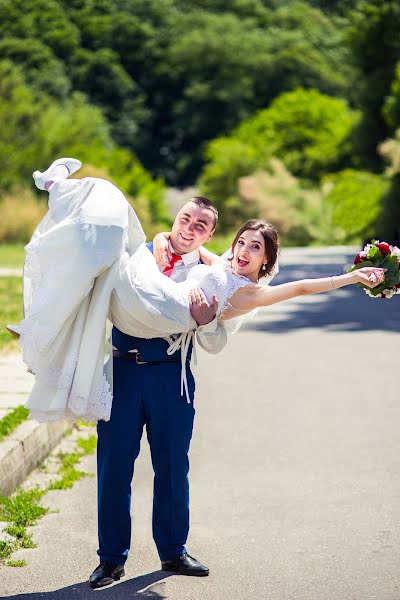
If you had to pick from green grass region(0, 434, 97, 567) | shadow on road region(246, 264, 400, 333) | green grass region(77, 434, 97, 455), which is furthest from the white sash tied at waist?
shadow on road region(246, 264, 400, 333)

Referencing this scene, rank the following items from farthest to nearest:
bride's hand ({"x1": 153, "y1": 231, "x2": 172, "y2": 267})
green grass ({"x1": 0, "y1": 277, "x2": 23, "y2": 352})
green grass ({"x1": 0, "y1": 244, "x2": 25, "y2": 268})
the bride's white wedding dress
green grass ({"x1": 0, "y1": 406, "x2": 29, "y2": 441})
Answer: green grass ({"x1": 0, "y1": 244, "x2": 25, "y2": 268})
green grass ({"x1": 0, "y1": 277, "x2": 23, "y2": 352})
green grass ({"x1": 0, "y1": 406, "x2": 29, "y2": 441})
bride's hand ({"x1": 153, "y1": 231, "x2": 172, "y2": 267})
the bride's white wedding dress

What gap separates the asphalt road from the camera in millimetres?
5227

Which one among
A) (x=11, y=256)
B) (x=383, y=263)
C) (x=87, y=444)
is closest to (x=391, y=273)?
(x=383, y=263)

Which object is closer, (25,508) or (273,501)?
(25,508)

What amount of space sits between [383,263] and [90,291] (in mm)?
1312

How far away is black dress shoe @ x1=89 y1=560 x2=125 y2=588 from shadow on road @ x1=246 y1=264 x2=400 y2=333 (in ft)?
36.3

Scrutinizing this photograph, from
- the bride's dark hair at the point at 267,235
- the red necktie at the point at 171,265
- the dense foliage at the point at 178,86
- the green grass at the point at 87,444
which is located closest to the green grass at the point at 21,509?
the green grass at the point at 87,444

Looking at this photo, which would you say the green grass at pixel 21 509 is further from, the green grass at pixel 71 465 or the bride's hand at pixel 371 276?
the bride's hand at pixel 371 276

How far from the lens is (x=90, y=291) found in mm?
4938

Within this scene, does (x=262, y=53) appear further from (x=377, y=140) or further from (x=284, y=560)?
(x=284, y=560)

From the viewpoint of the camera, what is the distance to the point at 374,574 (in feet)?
17.5

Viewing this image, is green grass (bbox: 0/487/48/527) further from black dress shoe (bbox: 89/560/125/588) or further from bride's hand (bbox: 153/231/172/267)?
bride's hand (bbox: 153/231/172/267)

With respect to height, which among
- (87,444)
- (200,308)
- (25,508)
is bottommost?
(87,444)

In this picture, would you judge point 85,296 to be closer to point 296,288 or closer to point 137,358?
point 137,358
